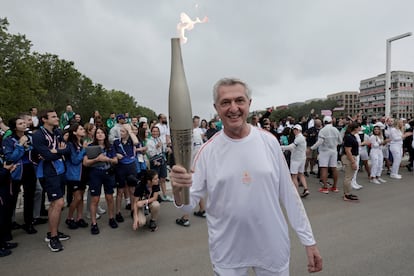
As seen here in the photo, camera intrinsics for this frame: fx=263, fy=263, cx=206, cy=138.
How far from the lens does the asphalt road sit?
3408 mm

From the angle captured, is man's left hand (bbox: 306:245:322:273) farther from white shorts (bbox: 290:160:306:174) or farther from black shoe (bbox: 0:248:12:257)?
white shorts (bbox: 290:160:306:174)

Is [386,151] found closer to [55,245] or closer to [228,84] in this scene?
[228,84]

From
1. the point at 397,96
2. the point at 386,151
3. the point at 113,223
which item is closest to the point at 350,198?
the point at 386,151

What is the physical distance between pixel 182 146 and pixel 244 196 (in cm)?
62

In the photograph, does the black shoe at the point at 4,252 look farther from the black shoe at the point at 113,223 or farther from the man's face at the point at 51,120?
the man's face at the point at 51,120

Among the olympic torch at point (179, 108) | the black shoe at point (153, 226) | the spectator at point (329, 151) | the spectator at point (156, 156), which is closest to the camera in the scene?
the olympic torch at point (179, 108)

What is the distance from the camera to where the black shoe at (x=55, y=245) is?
400cm

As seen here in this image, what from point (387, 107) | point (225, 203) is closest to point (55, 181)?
point (225, 203)

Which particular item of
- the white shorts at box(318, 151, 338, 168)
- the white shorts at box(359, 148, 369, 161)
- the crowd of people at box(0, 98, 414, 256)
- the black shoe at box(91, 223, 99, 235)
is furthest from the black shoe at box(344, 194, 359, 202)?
the black shoe at box(91, 223, 99, 235)

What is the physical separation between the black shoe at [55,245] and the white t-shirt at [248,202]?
324cm

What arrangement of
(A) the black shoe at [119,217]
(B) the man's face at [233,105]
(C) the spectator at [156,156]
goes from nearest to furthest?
(B) the man's face at [233,105] → (A) the black shoe at [119,217] → (C) the spectator at [156,156]

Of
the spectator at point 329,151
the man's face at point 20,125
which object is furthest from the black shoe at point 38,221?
the spectator at point 329,151

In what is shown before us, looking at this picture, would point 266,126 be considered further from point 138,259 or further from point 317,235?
point 138,259

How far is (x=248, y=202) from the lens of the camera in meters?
1.75
